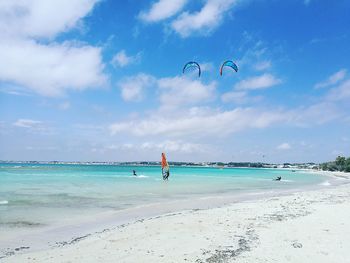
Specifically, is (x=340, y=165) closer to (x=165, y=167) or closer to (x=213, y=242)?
(x=165, y=167)

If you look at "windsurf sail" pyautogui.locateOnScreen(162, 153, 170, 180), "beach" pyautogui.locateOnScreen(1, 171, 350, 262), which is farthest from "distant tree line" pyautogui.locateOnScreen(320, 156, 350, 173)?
"beach" pyautogui.locateOnScreen(1, 171, 350, 262)

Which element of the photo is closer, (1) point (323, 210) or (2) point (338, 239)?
(2) point (338, 239)

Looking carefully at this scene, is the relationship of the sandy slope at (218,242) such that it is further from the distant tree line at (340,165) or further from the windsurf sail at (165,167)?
the distant tree line at (340,165)

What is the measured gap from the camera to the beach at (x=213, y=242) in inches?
285

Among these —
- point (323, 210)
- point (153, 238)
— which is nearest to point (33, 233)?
point (153, 238)

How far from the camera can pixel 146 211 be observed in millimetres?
15398

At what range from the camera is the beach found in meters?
7.25

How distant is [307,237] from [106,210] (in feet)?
30.8

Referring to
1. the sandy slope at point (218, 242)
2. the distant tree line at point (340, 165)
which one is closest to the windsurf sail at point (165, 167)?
the sandy slope at point (218, 242)

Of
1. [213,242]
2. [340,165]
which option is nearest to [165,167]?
[213,242]

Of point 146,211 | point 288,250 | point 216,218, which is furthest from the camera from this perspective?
point 146,211

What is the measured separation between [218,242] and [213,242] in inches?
4.5

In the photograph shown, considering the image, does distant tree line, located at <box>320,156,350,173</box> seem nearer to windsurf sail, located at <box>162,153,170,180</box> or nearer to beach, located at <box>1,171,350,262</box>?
windsurf sail, located at <box>162,153,170,180</box>

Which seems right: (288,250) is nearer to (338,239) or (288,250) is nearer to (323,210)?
(338,239)
